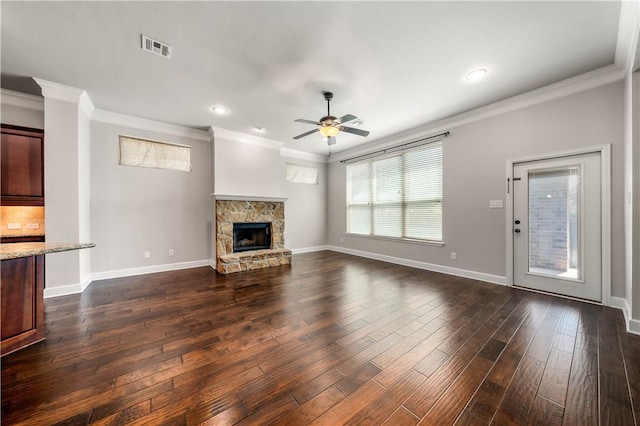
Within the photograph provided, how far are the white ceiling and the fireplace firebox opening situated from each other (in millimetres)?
2527

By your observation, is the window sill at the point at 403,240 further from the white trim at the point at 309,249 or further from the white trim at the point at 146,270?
the white trim at the point at 146,270

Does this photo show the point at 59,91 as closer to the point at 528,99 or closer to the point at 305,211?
the point at 305,211

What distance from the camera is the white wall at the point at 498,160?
284cm

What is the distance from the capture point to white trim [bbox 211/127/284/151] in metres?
4.91

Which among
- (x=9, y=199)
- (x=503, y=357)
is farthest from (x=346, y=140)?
(x=9, y=199)

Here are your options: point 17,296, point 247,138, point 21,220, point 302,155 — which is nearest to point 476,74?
point 247,138

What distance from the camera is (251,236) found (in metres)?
5.47

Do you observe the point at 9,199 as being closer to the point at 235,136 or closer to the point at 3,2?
the point at 3,2

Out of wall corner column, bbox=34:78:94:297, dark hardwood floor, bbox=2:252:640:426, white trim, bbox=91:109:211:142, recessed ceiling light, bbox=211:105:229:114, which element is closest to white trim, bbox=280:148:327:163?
white trim, bbox=91:109:211:142

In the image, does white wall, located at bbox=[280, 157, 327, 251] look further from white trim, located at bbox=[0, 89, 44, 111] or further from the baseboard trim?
the baseboard trim

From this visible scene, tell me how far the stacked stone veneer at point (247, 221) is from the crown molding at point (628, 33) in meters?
5.32

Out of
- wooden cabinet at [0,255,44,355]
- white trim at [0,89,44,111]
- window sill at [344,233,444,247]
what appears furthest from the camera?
window sill at [344,233,444,247]

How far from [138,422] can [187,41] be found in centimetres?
316

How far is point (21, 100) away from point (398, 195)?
6629mm
